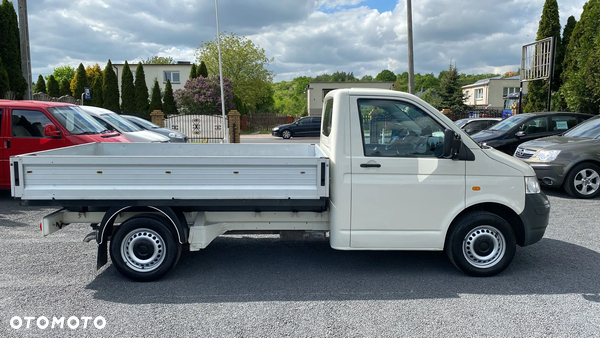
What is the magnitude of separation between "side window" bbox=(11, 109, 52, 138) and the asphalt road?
10.4 feet

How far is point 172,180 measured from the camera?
4.61 meters

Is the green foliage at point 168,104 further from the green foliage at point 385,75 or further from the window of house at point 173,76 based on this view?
the green foliage at point 385,75

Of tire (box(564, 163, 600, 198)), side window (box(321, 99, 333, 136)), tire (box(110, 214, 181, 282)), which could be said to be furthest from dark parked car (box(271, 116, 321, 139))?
tire (box(110, 214, 181, 282))

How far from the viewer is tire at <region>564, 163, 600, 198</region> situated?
938 centimetres

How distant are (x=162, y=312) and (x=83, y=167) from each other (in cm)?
165

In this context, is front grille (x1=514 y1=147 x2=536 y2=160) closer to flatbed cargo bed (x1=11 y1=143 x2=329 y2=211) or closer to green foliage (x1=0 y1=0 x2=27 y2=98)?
flatbed cargo bed (x1=11 y1=143 x2=329 y2=211)

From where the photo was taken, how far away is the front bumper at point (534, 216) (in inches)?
194

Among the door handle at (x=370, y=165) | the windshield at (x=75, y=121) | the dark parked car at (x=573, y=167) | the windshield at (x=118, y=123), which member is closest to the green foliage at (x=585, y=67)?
the dark parked car at (x=573, y=167)

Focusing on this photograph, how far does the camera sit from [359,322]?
3.98 meters

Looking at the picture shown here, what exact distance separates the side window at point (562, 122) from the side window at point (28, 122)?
39.7ft

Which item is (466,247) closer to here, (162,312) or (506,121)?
(162,312)

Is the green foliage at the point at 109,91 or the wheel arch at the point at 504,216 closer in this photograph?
the wheel arch at the point at 504,216

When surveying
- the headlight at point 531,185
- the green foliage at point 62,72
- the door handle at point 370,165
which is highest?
the green foliage at point 62,72

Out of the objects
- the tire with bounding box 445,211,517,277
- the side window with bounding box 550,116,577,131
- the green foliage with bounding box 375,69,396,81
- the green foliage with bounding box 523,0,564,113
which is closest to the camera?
the tire with bounding box 445,211,517,277
